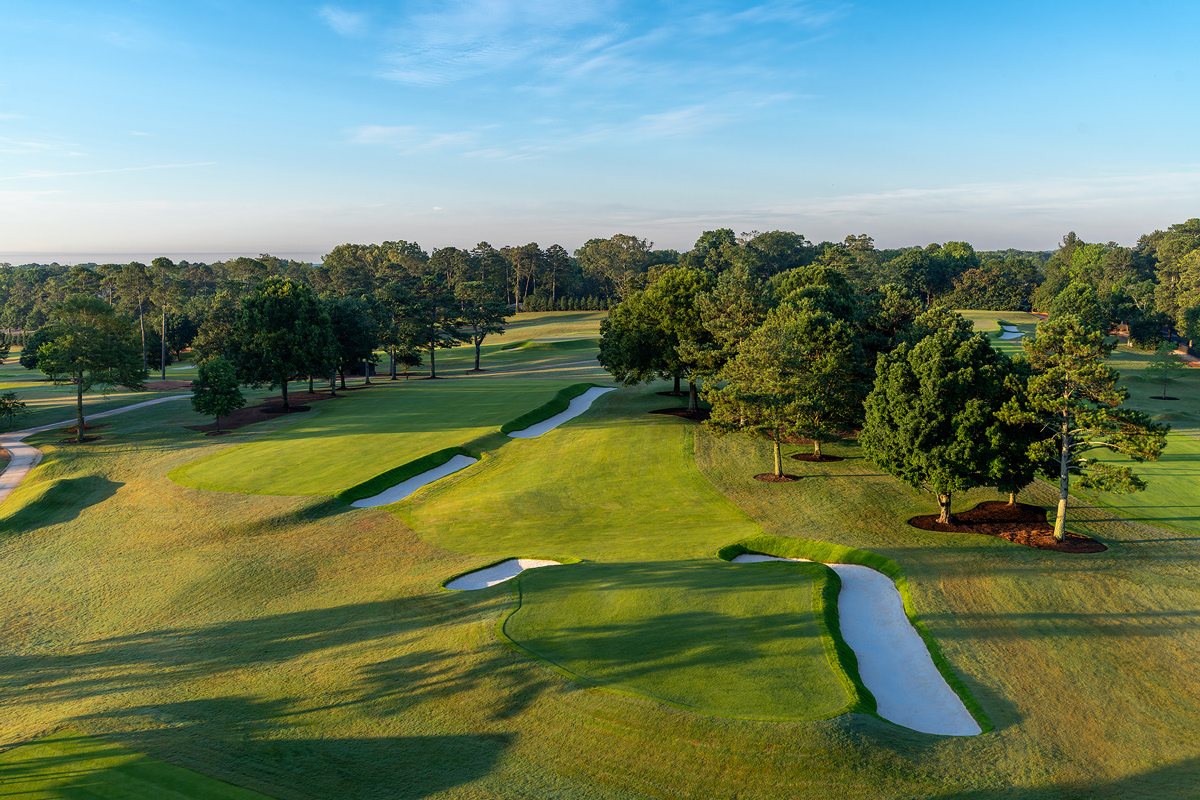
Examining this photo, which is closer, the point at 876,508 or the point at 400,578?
the point at 400,578

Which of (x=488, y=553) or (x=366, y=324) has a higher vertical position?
(x=366, y=324)

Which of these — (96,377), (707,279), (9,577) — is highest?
(707,279)

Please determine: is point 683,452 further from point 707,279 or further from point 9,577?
point 9,577

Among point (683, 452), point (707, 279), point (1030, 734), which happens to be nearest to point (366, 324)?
point (707, 279)

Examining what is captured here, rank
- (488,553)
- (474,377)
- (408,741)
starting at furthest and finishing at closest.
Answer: (474,377) → (488,553) → (408,741)

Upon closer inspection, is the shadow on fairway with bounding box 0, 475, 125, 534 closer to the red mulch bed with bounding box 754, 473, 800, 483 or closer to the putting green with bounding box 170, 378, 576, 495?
the putting green with bounding box 170, 378, 576, 495

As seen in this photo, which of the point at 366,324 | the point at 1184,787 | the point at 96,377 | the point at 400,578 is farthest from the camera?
the point at 366,324
